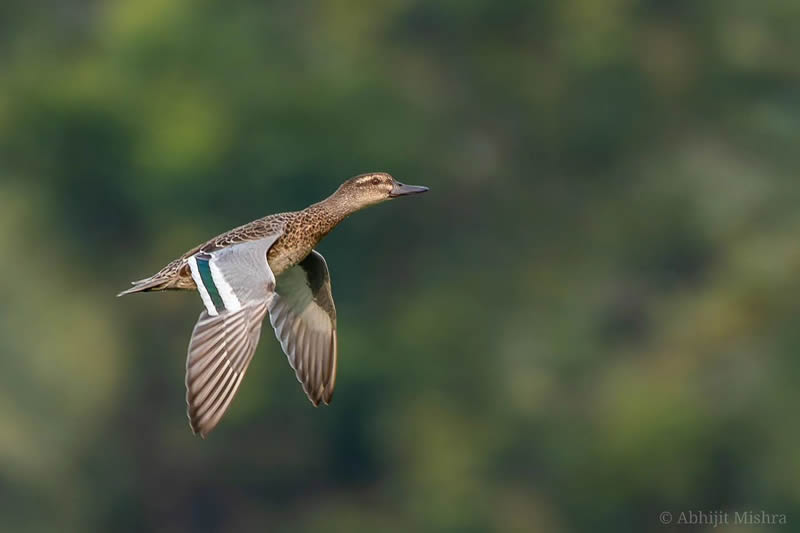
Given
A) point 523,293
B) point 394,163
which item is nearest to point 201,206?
point 394,163

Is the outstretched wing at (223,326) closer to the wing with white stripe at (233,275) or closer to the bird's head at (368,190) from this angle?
the wing with white stripe at (233,275)

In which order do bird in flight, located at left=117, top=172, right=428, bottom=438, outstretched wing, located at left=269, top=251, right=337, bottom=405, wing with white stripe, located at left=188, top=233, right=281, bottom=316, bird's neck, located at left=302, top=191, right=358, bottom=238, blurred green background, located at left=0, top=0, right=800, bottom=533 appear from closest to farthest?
bird in flight, located at left=117, top=172, right=428, bottom=438 → wing with white stripe, located at left=188, top=233, right=281, bottom=316 → bird's neck, located at left=302, top=191, right=358, bottom=238 → outstretched wing, located at left=269, top=251, right=337, bottom=405 → blurred green background, located at left=0, top=0, right=800, bottom=533

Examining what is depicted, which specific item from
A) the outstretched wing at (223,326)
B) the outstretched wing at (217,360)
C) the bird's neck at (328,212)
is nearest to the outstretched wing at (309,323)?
the bird's neck at (328,212)

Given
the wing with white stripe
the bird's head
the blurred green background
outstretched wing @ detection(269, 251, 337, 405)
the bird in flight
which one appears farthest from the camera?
the blurred green background

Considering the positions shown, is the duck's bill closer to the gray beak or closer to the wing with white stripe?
the gray beak

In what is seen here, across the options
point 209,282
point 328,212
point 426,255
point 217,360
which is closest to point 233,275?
point 209,282

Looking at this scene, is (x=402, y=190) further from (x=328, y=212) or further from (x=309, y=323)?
(x=309, y=323)

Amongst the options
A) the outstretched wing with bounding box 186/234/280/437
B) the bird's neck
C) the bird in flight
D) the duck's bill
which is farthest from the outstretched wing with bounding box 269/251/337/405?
the outstretched wing with bounding box 186/234/280/437

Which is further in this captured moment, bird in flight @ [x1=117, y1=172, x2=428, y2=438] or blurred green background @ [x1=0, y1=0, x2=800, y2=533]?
blurred green background @ [x1=0, y1=0, x2=800, y2=533]
